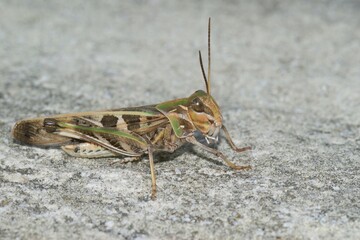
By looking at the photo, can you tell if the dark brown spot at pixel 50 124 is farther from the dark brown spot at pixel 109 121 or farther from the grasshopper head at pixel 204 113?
the grasshopper head at pixel 204 113

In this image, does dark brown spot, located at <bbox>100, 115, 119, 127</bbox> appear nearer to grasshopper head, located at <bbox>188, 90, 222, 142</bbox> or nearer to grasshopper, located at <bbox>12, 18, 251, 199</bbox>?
grasshopper, located at <bbox>12, 18, 251, 199</bbox>

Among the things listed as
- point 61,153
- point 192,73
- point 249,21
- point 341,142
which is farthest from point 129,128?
point 249,21

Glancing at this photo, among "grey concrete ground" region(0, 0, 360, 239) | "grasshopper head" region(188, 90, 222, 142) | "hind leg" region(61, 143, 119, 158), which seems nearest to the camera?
"grey concrete ground" region(0, 0, 360, 239)

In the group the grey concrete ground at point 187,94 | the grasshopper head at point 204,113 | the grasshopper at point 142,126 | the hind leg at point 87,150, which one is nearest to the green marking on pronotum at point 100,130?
the grasshopper at point 142,126

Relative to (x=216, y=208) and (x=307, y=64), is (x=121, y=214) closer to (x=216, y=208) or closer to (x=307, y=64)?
(x=216, y=208)

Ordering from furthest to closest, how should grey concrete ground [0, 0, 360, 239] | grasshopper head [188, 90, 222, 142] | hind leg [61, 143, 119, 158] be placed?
hind leg [61, 143, 119, 158] < grasshopper head [188, 90, 222, 142] < grey concrete ground [0, 0, 360, 239]

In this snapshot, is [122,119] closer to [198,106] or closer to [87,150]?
[87,150]

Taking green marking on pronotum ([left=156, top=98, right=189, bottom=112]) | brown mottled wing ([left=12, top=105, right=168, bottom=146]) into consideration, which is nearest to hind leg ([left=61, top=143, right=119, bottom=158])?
brown mottled wing ([left=12, top=105, right=168, bottom=146])

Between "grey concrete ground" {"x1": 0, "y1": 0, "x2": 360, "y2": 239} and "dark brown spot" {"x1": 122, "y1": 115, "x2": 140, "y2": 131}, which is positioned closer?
"grey concrete ground" {"x1": 0, "y1": 0, "x2": 360, "y2": 239}
